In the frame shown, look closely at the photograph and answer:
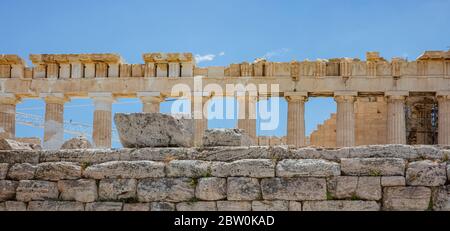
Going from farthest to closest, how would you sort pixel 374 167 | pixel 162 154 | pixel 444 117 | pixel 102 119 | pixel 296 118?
pixel 102 119
pixel 296 118
pixel 444 117
pixel 162 154
pixel 374 167

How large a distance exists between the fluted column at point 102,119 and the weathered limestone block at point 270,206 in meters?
20.3

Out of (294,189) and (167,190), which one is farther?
(167,190)

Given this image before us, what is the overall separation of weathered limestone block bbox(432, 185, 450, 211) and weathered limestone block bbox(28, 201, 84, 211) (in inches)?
199

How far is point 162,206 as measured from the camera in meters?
9.47

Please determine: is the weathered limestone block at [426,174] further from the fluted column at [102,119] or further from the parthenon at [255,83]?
the fluted column at [102,119]

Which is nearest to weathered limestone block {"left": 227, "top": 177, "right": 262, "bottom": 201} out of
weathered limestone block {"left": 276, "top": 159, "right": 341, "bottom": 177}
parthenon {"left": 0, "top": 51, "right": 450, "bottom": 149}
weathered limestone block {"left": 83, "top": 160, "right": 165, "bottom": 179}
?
weathered limestone block {"left": 276, "top": 159, "right": 341, "bottom": 177}

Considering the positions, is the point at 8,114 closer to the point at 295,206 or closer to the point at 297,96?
the point at 297,96

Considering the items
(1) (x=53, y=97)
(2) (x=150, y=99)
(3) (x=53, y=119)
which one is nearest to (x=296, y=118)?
(2) (x=150, y=99)

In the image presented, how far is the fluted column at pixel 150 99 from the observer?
95.1 ft

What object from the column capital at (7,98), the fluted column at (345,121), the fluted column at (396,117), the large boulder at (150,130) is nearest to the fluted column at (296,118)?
the fluted column at (345,121)

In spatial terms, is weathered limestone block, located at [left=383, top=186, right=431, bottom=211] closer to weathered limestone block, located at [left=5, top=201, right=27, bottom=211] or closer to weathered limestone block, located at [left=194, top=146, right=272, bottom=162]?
weathered limestone block, located at [left=194, top=146, right=272, bottom=162]

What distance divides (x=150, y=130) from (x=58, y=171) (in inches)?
60.9
